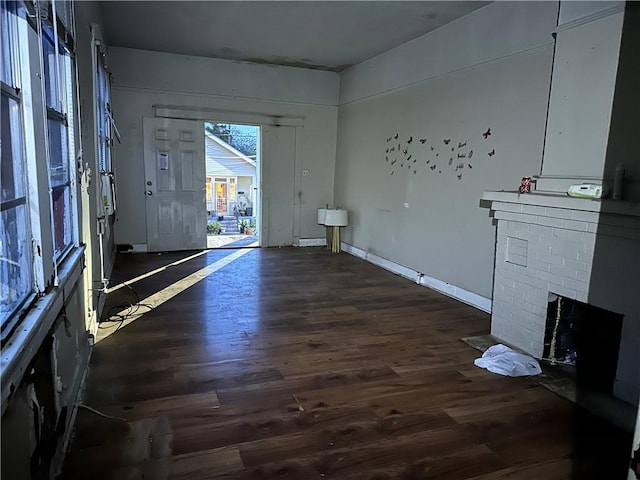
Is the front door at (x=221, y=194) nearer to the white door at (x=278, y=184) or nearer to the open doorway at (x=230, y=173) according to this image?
the open doorway at (x=230, y=173)

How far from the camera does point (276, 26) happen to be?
489 cm

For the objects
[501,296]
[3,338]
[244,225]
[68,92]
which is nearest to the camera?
[3,338]

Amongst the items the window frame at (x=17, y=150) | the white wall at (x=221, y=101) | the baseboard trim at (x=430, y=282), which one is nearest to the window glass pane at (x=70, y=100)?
the window frame at (x=17, y=150)

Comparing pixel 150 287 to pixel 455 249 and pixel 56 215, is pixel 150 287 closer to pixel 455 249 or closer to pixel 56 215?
pixel 56 215

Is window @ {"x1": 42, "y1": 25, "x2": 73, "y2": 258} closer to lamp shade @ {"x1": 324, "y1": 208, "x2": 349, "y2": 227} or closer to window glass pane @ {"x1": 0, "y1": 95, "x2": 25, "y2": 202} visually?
window glass pane @ {"x1": 0, "y1": 95, "x2": 25, "y2": 202}

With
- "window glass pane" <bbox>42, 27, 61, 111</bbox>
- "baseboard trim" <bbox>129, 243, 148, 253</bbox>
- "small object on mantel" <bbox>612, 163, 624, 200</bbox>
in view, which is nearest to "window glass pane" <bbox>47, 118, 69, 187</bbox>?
"window glass pane" <bbox>42, 27, 61, 111</bbox>

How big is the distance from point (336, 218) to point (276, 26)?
2875mm

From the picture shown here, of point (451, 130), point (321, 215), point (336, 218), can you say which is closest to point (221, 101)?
point (321, 215)

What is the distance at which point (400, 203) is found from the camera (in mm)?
5574

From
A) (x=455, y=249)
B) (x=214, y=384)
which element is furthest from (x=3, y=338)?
(x=455, y=249)

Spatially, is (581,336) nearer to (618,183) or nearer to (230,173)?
(618,183)

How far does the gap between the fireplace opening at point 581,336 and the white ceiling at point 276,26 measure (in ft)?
9.43

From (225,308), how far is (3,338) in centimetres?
271

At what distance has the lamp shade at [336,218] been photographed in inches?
267
